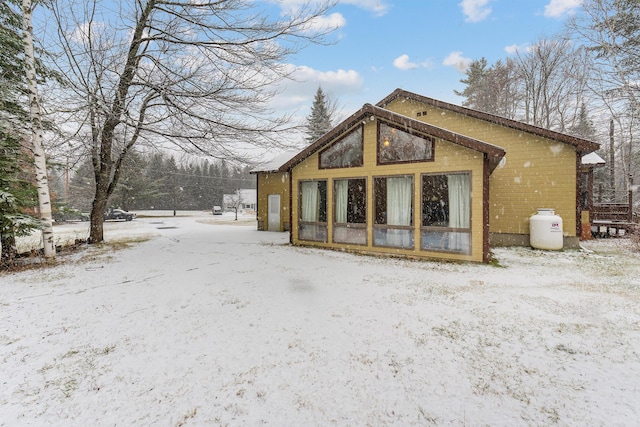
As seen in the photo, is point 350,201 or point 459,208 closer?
point 459,208

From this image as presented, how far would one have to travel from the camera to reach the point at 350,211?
Result: 30.6 feet

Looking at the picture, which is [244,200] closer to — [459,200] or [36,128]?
[36,128]

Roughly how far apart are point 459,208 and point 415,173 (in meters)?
1.55

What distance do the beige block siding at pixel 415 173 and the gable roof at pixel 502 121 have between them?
401cm

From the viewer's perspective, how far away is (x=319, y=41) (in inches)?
302

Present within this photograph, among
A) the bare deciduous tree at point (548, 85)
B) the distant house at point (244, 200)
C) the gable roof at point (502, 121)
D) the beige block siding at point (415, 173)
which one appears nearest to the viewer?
the beige block siding at point (415, 173)

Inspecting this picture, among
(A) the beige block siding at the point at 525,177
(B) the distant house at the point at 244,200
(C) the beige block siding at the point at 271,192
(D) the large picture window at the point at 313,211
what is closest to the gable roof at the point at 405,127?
(D) the large picture window at the point at 313,211

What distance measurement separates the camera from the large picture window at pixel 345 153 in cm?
911

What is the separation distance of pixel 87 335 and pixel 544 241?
38.5 feet

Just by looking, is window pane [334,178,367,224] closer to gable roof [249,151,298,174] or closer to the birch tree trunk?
gable roof [249,151,298,174]

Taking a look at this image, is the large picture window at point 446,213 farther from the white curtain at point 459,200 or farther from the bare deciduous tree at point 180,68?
the bare deciduous tree at point 180,68

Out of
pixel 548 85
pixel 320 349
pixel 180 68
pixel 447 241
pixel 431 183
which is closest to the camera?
pixel 320 349

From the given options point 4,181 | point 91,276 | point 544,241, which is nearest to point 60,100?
point 4,181

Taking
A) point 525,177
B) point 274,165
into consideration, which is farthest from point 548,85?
point 274,165
